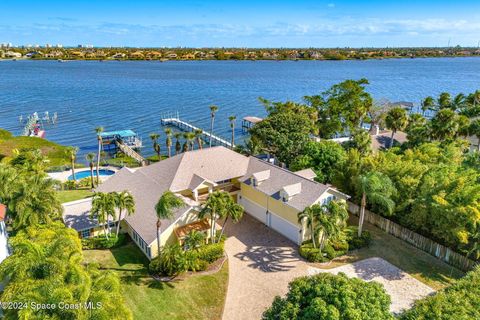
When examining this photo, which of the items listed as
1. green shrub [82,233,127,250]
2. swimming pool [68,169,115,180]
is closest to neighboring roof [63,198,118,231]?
green shrub [82,233,127,250]

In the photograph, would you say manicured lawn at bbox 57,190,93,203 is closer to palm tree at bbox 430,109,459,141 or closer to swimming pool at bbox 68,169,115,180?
swimming pool at bbox 68,169,115,180

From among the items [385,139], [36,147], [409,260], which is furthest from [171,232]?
[36,147]

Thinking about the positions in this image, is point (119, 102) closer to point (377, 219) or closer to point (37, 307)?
point (377, 219)

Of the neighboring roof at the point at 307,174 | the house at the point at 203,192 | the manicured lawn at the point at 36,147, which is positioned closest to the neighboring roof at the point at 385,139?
the neighboring roof at the point at 307,174

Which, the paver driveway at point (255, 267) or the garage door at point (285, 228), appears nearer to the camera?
the paver driveway at point (255, 267)

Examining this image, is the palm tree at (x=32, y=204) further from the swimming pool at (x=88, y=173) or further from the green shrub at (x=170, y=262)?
the swimming pool at (x=88, y=173)

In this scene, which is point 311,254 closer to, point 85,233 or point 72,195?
point 85,233

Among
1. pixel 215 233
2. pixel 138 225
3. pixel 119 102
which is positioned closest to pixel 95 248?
pixel 138 225
